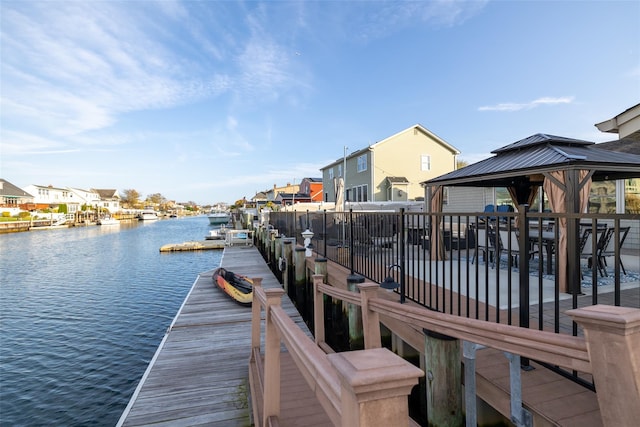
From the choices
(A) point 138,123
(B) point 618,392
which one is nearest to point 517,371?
(B) point 618,392

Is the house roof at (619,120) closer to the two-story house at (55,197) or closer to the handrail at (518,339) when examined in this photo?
the handrail at (518,339)

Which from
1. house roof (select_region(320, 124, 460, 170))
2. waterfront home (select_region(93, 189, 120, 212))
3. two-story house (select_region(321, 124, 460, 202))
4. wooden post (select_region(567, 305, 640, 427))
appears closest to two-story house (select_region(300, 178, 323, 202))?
two-story house (select_region(321, 124, 460, 202))

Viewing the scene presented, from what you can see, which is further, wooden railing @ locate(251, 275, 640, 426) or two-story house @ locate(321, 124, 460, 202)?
two-story house @ locate(321, 124, 460, 202)

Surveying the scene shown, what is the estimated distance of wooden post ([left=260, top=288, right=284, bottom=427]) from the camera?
A: 253cm

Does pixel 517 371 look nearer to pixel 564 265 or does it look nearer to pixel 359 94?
pixel 564 265

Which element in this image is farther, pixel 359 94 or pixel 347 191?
pixel 347 191

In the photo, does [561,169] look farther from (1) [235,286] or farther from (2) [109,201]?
(2) [109,201]

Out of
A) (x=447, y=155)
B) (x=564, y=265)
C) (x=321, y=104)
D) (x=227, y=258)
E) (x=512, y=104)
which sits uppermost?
(x=321, y=104)

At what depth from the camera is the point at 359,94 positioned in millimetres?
25266

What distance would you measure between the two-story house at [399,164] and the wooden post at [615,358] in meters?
22.2

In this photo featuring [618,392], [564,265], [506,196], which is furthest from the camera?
[506,196]

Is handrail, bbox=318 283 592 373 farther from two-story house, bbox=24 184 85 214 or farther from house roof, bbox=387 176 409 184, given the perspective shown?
two-story house, bbox=24 184 85 214

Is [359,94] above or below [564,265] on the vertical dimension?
above

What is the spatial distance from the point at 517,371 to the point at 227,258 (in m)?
17.6
